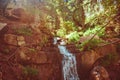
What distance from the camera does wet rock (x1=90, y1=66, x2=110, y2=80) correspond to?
9852mm

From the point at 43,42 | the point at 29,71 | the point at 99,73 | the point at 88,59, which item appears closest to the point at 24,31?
the point at 43,42

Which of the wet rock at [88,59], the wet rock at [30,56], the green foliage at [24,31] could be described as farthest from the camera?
the green foliage at [24,31]

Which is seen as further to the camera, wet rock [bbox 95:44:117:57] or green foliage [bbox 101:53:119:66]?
wet rock [bbox 95:44:117:57]

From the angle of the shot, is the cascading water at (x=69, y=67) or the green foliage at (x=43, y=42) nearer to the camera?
the cascading water at (x=69, y=67)

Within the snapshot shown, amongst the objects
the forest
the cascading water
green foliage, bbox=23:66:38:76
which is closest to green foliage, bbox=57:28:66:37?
the forest

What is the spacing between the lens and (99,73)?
9.91 metres

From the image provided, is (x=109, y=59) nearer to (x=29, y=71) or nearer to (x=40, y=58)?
(x=40, y=58)

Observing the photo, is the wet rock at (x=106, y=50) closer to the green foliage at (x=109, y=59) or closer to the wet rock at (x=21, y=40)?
the green foliage at (x=109, y=59)

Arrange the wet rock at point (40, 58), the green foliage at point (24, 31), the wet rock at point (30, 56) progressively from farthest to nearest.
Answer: the green foliage at point (24, 31)
the wet rock at point (40, 58)
the wet rock at point (30, 56)

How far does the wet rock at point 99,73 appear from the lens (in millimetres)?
9852

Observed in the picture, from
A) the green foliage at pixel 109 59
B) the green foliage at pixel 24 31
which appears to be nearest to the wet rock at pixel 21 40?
the green foliage at pixel 24 31

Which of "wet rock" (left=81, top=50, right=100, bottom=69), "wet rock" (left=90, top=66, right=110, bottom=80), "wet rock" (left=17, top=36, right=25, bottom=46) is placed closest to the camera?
"wet rock" (left=90, top=66, right=110, bottom=80)

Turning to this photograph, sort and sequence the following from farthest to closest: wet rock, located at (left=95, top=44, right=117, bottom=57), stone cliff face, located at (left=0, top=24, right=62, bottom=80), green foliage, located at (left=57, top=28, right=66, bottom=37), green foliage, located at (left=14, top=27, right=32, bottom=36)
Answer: green foliage, located at (left=57, top=28, right=66, bottom=37) < wet rock, located at (left=95, top=44, right=117, bottom=57) < green foliage, located at (left=14, top=27, right=32, bottom=36) < stone cliff face, located at (left=0, top=24, right=62, bottom=80)

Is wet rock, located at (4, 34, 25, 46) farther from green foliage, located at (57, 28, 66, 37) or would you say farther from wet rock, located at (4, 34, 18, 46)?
green foliage, located at (57, 28, 66, 37)
